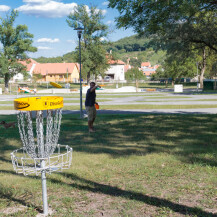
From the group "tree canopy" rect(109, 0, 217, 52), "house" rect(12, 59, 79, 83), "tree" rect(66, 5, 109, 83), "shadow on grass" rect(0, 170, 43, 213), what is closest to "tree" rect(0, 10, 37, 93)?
"tree" rect(66, 5, 109, 83)

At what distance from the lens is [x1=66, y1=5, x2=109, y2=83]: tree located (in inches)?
2457

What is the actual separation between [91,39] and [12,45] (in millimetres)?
19262

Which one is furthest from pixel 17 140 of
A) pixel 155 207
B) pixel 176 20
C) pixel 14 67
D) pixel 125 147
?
pixel 14 67

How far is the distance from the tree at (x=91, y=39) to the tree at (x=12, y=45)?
12958mm

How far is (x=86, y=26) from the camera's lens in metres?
63.2

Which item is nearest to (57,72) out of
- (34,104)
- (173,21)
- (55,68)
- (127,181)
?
(55,68)

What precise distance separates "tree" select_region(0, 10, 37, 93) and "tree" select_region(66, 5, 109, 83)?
510 inches

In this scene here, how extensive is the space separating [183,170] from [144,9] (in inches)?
270

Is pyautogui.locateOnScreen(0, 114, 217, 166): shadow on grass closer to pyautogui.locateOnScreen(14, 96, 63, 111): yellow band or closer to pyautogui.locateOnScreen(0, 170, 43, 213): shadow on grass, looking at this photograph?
pyautogui.locateOnScreen(0, 170, 43, 213): shadow on grass

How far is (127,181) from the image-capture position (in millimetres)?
5082

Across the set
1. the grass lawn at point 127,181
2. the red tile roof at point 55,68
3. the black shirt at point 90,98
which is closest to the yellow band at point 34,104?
the grass lawn at point 127,181

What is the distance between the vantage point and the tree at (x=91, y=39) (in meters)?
62.4

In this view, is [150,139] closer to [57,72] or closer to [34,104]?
[34,104]

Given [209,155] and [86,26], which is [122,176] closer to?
[209,155]
